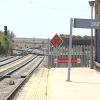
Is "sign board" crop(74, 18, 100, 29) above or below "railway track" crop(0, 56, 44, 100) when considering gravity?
above

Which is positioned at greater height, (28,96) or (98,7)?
(98,7)

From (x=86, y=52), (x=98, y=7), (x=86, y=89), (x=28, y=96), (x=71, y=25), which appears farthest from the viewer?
(x=86, y=52)

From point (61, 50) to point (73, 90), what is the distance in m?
29.2

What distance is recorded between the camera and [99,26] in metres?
26.4

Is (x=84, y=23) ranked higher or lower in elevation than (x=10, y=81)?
higher

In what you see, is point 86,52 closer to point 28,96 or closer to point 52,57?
point 52,57

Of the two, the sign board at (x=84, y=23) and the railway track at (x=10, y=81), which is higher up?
the sign board at (x=84, y=23)

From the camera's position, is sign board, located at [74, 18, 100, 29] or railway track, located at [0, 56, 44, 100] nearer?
railway track, located at [0, 56, 44, 100]

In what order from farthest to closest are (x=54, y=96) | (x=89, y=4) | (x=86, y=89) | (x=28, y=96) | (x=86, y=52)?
(x=86, y=52) < (x=89, y=4) < (x=86, y=89) < (x=28, y=96) < (x=54, y=96)

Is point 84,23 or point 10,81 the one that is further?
point 10,81

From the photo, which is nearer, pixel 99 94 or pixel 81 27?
pixel 99 94

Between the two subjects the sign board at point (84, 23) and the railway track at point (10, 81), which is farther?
the sign board at point (84, 23)

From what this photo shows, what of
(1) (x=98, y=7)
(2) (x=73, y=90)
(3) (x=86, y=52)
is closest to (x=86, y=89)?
(2) (x=73, y=90)

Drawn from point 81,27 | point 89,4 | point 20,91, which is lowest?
point 20,91
